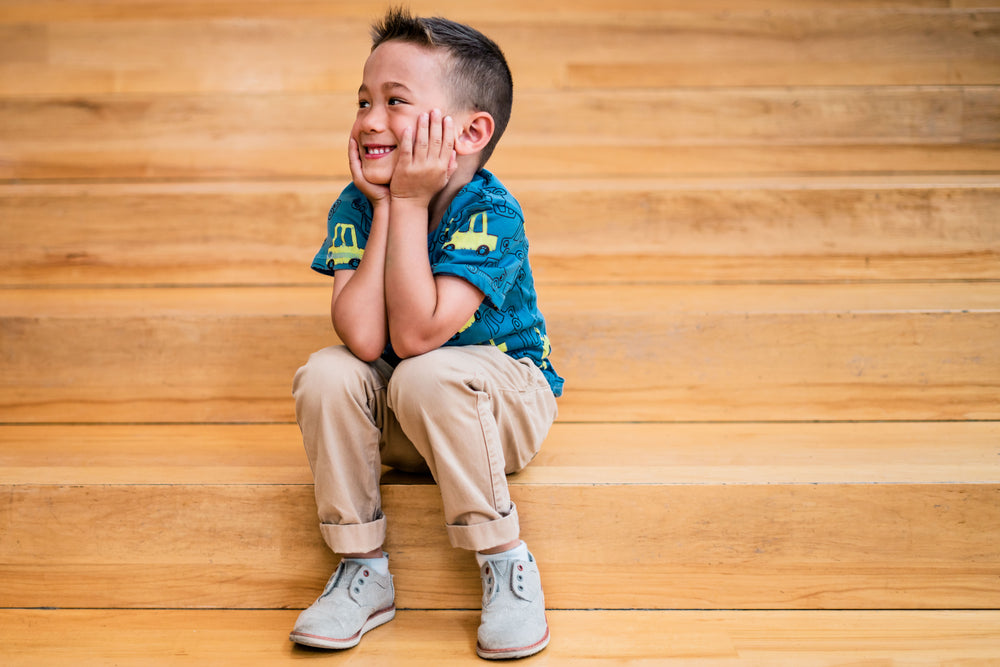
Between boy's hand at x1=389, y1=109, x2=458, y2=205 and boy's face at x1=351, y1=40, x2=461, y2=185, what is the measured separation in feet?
0.04

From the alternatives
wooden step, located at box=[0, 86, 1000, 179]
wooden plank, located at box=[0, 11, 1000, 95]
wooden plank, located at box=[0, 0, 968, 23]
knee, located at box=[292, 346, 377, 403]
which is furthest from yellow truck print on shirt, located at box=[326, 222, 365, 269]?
wooden plank, located at box=[0, 0, 968, 23]

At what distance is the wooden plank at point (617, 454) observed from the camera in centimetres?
93

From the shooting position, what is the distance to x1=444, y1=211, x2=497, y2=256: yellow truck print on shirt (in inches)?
33.2

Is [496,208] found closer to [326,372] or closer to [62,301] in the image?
[326,372]

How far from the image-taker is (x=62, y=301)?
124 cm

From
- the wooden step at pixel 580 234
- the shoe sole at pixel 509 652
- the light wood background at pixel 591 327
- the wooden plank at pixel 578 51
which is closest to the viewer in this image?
the shoe sole at pixel 509 652

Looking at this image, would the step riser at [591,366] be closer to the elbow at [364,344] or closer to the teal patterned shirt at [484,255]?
the teal patterned shirt at [484,255]

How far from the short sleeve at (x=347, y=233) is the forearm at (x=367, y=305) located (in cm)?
5

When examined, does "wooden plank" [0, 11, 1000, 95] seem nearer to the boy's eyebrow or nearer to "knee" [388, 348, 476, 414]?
the boy's eyebrow

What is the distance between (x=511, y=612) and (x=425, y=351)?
26cm

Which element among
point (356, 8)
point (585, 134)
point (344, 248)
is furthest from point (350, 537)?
point (356, 8)

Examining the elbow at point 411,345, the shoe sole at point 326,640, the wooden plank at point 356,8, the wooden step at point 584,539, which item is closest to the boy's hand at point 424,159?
the elbow at point 411,345

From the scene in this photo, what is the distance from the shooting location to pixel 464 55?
2.90ft

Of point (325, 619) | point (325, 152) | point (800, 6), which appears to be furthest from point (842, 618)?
point (800, 6)
